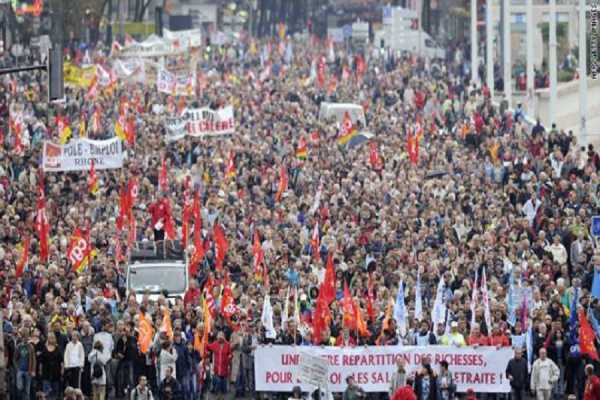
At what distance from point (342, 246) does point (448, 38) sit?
68772 mm

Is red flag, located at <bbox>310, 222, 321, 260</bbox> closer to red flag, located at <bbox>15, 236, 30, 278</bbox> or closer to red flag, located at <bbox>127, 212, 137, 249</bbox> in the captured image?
red flag, located at <bbox>127, 212, 137, 249</bbox>

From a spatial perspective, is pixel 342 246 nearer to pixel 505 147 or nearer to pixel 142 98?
pixel 505 147

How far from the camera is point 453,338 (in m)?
30.0

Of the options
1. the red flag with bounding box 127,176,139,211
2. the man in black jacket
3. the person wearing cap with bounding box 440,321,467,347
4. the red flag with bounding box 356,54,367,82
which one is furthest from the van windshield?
the red flag with bounding box 356,54,367,82

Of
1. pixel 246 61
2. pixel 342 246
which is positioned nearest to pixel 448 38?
pixel 246 61

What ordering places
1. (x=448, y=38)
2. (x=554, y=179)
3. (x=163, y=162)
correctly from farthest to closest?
(x=448, y=38) → (x=163, y=162) → (x=554, y=179)

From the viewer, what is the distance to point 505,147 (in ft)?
156

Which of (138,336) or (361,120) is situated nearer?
(138,336)

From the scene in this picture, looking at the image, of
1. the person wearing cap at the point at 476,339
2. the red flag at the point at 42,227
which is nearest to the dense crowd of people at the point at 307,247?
the person wearing cap at the point at 476,339

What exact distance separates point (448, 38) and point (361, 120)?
5020 centimetres

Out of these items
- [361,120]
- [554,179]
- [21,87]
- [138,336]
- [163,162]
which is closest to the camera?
[138,336]

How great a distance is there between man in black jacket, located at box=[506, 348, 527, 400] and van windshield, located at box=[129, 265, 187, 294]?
6704 millimetres

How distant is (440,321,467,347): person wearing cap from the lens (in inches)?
1176

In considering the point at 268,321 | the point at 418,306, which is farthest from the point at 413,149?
the point at 268,321
